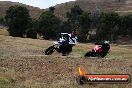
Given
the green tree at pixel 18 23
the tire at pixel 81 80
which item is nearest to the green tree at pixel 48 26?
the green tree at pixel 18 23

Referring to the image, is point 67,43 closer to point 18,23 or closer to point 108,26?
point 18,23

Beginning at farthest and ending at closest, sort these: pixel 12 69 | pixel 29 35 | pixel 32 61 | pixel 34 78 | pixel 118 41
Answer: pixel 118 41, pixel 29 35, pixel 32 61, pixel 12 69, pixel 34 78

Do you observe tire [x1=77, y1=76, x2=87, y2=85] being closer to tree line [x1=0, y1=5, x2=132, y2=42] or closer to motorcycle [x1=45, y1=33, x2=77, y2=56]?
motorcycle [x1=45, y1=33, x2=77, y2=56]

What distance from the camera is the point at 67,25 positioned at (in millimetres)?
127812

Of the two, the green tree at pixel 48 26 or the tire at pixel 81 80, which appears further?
the green tree at pixel 48 26

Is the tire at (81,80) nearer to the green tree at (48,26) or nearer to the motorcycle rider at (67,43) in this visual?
the motorcycle rider at (67,43)

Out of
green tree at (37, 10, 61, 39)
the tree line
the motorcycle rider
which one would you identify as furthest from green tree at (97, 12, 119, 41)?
the motorcycle rider

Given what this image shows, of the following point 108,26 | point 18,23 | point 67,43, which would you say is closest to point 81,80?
point 67,43

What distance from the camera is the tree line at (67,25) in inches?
3979

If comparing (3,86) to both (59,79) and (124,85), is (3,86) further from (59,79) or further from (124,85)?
(124,85)

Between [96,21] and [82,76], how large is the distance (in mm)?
114312

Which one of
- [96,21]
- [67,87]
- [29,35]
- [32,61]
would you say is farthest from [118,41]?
[67,87]

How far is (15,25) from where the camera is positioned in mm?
100625

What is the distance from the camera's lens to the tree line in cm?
10106
